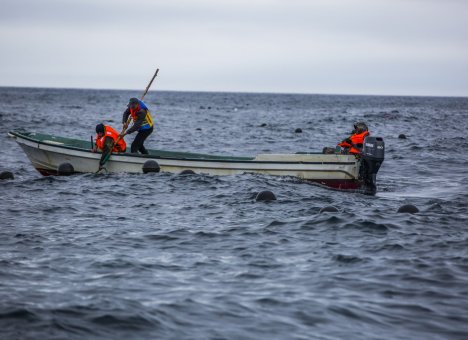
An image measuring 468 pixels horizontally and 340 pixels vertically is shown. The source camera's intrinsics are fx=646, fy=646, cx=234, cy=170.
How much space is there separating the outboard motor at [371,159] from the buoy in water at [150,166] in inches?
213

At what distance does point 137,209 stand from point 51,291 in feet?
18.5

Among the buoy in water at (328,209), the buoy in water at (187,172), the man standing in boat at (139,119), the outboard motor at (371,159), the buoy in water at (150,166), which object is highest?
the man standing in boat at (139,119)

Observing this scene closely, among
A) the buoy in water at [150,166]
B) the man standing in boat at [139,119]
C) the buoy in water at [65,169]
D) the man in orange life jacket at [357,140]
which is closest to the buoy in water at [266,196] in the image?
the man in orange life jacket at [357,140]

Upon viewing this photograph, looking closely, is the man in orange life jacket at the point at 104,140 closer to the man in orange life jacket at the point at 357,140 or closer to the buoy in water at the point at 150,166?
the buoy in water at the point at 150,166

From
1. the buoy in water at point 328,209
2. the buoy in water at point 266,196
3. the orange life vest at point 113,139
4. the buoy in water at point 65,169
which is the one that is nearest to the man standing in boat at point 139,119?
the orange life vest at point 113,139

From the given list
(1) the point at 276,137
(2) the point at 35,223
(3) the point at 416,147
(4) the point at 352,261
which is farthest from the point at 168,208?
(1) the point at 276,137

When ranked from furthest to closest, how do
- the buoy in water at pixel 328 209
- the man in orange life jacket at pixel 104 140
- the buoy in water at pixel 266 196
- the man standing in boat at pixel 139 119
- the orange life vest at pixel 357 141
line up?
the man standing in boat at pixel 139 119, the man in orange life jacket at pixel 104 140, the orange life vest at pixel 357 141, the buoy in water at pixel 266 196, the buoy in water at pixel 328 209

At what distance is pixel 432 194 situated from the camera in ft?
55.6

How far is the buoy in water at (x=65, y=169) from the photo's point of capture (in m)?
17.7

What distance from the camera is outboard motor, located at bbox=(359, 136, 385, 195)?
16.0m

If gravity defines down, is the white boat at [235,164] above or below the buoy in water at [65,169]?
above

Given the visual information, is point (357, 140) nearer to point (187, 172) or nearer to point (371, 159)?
point (371, 159)

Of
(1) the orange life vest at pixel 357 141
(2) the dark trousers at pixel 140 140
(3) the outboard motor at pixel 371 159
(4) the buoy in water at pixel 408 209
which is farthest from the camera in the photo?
(2) the dark trousers at pixel 140 140

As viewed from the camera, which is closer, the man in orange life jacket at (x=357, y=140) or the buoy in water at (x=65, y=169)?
the man in orange life jacket at (x=357, y=140)
